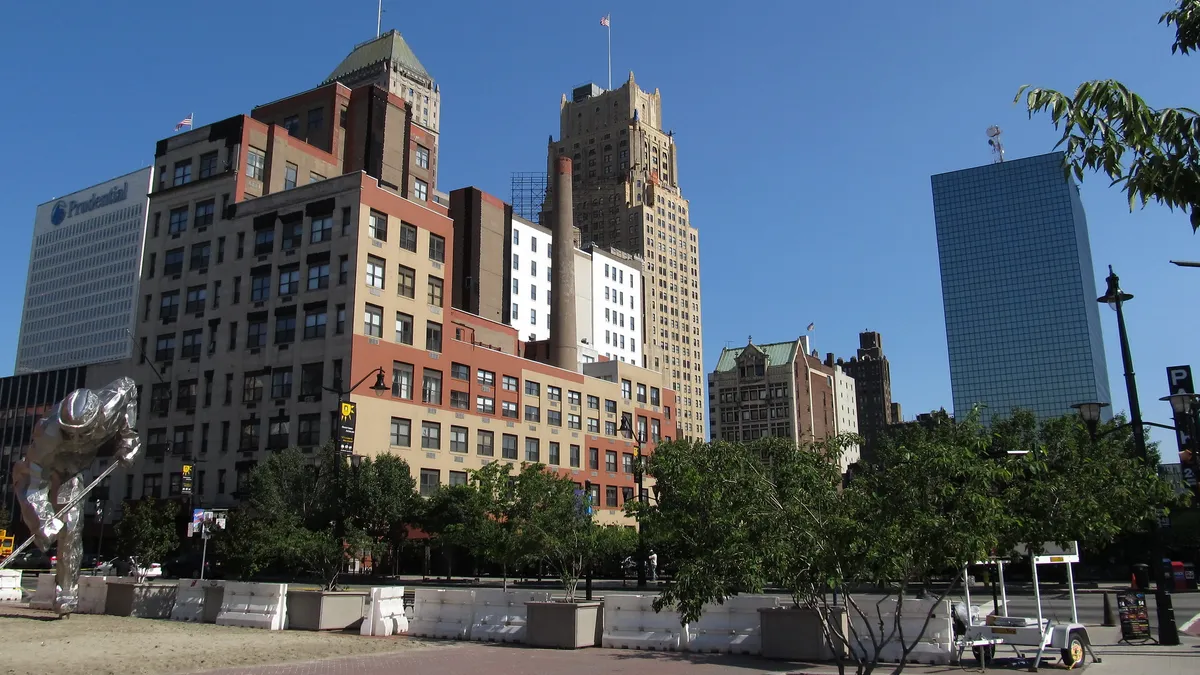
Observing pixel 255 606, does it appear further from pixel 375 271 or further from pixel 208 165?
pixel 208 165

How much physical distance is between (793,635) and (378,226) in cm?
5184

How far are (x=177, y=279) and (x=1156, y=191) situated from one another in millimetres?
75008

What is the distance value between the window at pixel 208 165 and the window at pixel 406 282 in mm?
18329

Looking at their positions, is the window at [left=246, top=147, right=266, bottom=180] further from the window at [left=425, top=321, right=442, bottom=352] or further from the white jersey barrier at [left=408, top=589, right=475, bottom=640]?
the white jersey barrier at [left=408, top=589, right=475, bottom=640]

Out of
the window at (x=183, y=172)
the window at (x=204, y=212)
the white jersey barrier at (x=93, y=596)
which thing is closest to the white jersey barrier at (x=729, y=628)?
the white jersey barrier at (x=93, y=596)

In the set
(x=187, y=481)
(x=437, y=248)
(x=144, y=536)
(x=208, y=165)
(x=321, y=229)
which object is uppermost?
(x=208, y=165)

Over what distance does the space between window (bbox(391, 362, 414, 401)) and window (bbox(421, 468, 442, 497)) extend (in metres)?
5.48

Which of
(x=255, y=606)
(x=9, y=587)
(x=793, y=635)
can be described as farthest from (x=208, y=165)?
(x=793, y=635)

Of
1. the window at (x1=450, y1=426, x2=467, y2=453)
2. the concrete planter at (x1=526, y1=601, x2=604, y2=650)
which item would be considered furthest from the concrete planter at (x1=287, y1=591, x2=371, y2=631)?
the window at (x1=450, y1=426, x2=467, y2=453)

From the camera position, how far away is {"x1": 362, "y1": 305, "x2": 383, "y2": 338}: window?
206 ft

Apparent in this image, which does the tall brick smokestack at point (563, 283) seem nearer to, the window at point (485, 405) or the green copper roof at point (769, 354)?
the window at point (485, 405)

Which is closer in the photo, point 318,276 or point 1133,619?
point 1133,619

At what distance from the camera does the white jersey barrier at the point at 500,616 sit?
2228 centimetres

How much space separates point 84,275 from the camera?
11231 cm
